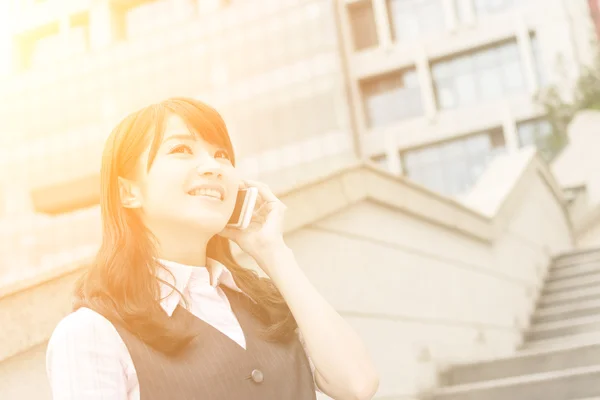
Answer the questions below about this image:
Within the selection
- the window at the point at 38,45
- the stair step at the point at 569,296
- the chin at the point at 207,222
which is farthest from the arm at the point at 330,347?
the window at the point at 38,45

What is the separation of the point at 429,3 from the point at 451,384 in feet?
62.7

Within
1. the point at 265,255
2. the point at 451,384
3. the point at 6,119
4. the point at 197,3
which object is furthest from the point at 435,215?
the point at 6,119

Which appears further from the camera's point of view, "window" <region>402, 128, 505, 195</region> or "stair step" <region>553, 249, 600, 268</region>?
"window" <region>402, 128, 505, 195</region>

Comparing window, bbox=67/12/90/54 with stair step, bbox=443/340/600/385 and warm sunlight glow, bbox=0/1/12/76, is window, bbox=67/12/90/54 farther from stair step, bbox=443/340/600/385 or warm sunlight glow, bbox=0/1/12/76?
stair step, bbox=443/340/600/385

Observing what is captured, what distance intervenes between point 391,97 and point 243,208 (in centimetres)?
2018

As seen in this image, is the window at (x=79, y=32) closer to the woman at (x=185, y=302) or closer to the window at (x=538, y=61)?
the window at (x=538, y=61)

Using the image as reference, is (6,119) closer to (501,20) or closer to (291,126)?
(291,126)

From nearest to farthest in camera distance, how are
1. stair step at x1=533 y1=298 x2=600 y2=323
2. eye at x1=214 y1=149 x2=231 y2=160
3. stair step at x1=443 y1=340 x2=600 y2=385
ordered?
eye at x1=214 y1=149 x2=231 y2=160 < stair step at x1=443 y1=340 x2=600 y2=385 < stair step at x1=533 y1=298 x2=600 y2=323

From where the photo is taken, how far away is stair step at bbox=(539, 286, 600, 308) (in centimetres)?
536

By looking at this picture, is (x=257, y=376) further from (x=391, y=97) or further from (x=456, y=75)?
(x=391, y=97)

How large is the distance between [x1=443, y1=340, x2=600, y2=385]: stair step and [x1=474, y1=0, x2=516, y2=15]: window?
18150 mm

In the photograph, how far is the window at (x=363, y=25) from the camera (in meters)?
21.9

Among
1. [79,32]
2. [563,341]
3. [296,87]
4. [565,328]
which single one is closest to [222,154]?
[563,341]

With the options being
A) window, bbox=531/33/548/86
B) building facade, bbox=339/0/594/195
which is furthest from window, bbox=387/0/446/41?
window, bbox=531/33/548/86
